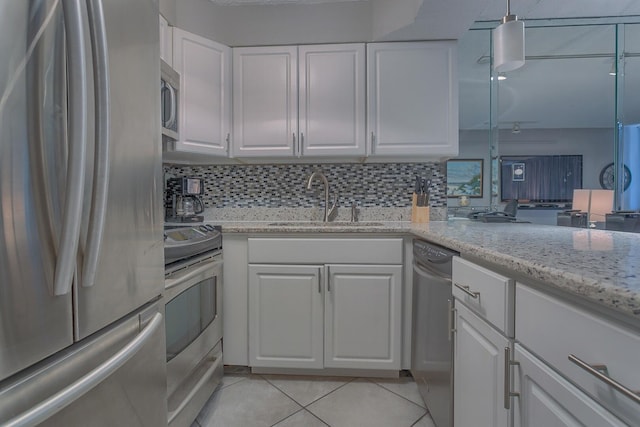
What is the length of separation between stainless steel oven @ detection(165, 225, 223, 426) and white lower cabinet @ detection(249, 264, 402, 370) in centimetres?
27

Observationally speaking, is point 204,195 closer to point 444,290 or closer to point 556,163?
point 444,290

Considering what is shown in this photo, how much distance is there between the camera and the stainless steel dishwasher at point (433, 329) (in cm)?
119

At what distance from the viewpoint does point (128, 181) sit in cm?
73

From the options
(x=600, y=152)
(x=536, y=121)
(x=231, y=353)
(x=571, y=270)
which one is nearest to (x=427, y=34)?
(x=571, y=270)

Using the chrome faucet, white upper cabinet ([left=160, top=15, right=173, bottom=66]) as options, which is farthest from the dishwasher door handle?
white upper cabinet ([left=160, top=15, right=173, bottom=66])

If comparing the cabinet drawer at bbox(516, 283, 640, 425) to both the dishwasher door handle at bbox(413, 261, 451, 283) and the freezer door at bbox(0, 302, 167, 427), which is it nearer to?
the dishwasher door handle at bbox(413, 261, 451, 283)

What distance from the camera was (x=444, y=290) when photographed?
1.23m

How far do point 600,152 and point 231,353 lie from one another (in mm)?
7096

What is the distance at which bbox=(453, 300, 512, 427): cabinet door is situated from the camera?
808mm

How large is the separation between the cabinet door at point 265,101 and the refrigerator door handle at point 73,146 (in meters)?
1.61

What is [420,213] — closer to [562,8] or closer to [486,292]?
[486,292]

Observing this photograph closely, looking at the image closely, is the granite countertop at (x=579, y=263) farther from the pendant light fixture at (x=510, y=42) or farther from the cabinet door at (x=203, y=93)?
the cabinet door at (x=203, y=93)

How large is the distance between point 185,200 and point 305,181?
0.87 m

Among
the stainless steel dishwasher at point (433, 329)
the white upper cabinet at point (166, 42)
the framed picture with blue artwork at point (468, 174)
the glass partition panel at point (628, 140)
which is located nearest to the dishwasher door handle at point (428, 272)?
the stainless steel dishwasher at point (433, 329)
